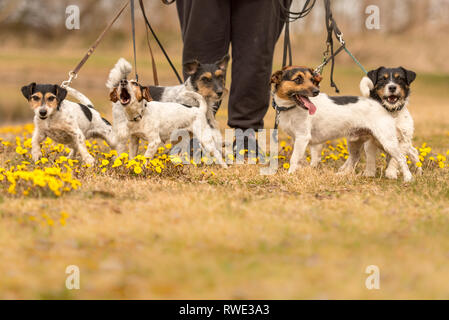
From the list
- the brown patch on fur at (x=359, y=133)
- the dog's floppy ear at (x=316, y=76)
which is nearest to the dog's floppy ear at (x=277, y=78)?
the dog's floppy ear at (x=316, y=76)


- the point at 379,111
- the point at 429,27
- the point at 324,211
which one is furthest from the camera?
the point at 429,27

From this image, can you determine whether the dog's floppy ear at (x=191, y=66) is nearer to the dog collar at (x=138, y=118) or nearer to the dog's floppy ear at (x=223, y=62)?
the dog's floppy ear at (x=223, y=62)

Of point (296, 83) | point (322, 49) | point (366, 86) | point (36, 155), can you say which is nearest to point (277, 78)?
point (296, 83)

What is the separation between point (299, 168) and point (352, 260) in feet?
8.88

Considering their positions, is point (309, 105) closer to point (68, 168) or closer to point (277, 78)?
point (277, 78)

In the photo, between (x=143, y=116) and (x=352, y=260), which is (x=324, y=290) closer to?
(x=352, y=260)

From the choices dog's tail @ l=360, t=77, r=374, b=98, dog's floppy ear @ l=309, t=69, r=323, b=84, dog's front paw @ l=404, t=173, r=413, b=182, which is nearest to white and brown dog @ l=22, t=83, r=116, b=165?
dog's floppy ear @ l=309, t=69, r=323, b=84

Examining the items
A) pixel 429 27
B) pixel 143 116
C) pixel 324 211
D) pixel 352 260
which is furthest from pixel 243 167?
pixel 429 27

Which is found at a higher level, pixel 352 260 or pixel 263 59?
pixel 263 59

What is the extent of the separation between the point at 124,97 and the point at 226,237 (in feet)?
8.34

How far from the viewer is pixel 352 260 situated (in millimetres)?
3025

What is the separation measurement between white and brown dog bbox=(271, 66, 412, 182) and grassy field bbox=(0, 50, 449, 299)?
0.46 metres

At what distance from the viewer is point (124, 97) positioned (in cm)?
544

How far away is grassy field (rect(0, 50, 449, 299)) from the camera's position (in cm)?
272
